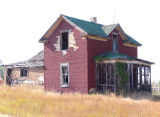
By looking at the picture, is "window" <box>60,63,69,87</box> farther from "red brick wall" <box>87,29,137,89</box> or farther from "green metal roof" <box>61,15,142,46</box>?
"green metal roof" <box>61,15,142,46</box>

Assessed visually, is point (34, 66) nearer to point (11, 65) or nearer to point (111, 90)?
point (11, 65)

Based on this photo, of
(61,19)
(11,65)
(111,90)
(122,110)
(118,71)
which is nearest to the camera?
(122,110)

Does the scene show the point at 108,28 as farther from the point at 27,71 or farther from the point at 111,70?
the point at 27,71

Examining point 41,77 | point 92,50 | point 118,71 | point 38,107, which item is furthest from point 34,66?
A: point 38,107

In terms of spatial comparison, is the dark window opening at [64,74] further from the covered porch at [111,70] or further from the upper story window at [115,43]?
the upper story window at [115,43]

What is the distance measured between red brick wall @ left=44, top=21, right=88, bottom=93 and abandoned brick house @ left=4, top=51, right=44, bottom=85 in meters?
1.57

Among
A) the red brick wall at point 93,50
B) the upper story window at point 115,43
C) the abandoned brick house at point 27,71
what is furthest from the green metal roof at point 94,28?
the abandoned brick house at point 27,71

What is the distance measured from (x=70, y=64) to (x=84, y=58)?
1.64 meters

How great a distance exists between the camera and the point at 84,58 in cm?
1939

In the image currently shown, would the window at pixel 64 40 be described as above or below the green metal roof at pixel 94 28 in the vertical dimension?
below

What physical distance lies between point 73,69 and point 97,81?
2.21 m

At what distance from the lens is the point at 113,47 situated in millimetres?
22656

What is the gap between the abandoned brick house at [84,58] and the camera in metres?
19.2

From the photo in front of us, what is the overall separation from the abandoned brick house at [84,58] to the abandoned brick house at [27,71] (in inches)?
92.1
